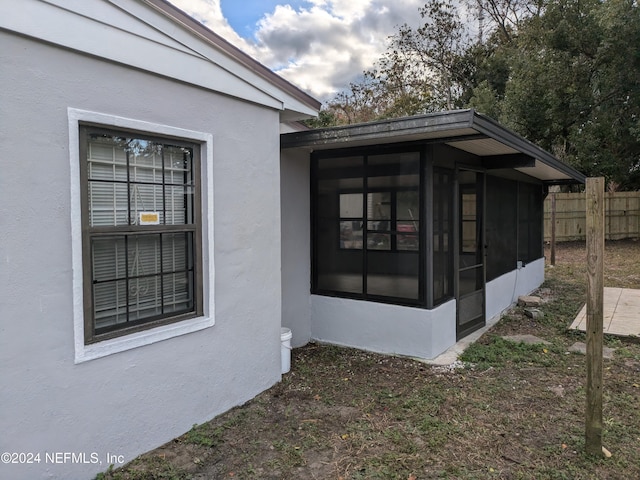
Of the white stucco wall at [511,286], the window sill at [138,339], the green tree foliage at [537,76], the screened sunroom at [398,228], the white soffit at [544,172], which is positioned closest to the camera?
the window sill at [138,339]

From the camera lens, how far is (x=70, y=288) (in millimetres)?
2590

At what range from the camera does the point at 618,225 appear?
17.0 m

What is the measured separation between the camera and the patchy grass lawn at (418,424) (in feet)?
9.30

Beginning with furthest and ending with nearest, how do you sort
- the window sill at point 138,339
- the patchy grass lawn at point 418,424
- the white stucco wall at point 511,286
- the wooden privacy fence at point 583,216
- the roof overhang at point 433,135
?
the wooden privacy fence at point 583,216
the white stucco wall at point 511,286
the roof overhang at point 433,135
the patchy grass lawn at point 418,424
the window sill at point 138,339

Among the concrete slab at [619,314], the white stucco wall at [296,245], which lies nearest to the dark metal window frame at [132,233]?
the white stucco wall at [296,245]

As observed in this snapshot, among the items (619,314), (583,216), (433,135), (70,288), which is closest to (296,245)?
(433,135)

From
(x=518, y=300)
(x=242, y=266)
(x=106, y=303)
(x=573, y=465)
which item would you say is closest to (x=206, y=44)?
(x=242, y=266)

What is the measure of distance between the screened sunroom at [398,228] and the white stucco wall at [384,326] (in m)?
0.01

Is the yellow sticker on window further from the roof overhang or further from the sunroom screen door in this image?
the sunroom screen door

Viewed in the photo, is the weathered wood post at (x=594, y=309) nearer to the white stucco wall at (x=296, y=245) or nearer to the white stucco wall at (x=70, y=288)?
the white stucco wall at (x=70, y=288)

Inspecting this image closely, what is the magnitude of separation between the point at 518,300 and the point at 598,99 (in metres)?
10.4

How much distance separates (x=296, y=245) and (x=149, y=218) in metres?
2.33

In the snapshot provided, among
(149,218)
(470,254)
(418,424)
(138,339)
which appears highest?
(149,218)

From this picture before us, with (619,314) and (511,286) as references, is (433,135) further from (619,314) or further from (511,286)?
(619,314)
